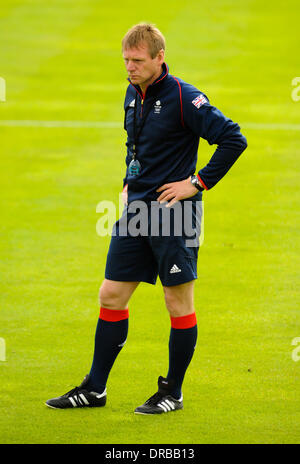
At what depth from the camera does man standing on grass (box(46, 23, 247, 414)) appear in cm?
523

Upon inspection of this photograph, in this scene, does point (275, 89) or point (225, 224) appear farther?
point (275, 89)

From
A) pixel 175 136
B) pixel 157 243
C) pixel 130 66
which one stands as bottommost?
pixel 157 243

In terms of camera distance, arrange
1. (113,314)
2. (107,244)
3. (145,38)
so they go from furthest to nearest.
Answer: (107,244) → (113,314) → (145,38)

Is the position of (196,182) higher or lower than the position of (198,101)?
lower

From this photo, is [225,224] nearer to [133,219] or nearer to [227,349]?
[227,349]

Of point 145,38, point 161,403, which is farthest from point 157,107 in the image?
point 161,403

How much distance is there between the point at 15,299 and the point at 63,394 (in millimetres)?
2042

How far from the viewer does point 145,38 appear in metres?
5.16

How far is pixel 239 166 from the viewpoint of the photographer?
40.5 feet

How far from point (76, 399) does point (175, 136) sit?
5.80ft

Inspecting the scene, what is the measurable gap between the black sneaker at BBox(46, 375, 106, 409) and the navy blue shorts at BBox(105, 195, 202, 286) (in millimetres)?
759

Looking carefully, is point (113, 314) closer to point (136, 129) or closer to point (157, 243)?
point (157, 243)

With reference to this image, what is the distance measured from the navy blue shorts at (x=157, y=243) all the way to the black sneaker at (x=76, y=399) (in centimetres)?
76

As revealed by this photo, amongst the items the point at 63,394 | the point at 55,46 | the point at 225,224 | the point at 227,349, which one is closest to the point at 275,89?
the point at 55,46
